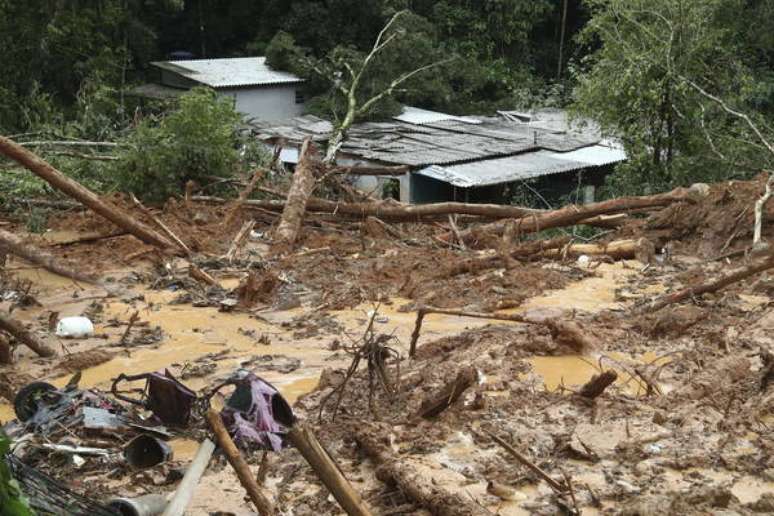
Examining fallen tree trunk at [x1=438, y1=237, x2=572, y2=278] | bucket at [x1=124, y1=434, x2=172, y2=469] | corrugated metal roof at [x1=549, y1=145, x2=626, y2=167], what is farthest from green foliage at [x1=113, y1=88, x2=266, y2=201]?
corrugated metal roof at [x1=549, y1=145, x2=626, y2=167]

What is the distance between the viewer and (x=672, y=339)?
7.59 metres

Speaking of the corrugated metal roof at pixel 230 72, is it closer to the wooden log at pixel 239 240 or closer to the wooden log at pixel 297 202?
the wooden log at pixel 297 202

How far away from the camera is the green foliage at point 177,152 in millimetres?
13141

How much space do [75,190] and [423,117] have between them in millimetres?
15643

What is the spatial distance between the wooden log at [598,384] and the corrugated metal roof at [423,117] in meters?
18.7

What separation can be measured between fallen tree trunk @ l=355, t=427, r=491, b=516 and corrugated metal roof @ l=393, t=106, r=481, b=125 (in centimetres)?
1952

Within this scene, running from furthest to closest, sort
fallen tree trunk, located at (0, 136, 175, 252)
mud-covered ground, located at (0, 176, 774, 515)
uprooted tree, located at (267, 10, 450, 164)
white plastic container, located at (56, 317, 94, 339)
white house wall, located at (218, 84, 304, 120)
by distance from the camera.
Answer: white house wall, located at (218, 84, 304, 120) → uprooted tree, located at (267, 10, 450, 164) → fallen tree trunk, located at (0, 136, 175, 252) → white plastic container, located at (56, 317, 94, 339) → mud-covered ground, located at (0, 176, 774, 515)

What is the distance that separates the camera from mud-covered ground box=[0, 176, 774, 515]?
483 cm

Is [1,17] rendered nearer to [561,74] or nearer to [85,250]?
[85,250]

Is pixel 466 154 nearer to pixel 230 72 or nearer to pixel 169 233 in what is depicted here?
pixel 230 72

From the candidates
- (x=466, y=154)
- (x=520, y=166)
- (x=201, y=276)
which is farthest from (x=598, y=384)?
(x=466, y=154)

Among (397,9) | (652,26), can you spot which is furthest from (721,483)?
(397,9)

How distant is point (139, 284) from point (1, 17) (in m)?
11.0

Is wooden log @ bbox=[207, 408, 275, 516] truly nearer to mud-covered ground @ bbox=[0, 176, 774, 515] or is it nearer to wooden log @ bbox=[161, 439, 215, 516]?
wooden log @ bbox=[161, 439, 215, 516]
